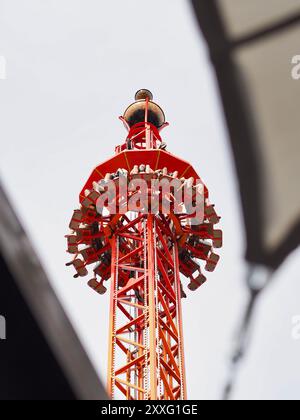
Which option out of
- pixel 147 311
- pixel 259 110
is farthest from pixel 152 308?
pixel 259 110

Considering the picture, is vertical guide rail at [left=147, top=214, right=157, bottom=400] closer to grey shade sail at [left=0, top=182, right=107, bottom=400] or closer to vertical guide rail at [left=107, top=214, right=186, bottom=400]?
vertical guide rail at [left=107, top=214, right=186, bottom=400]

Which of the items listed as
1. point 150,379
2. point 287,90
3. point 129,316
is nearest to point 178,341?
point 129,316

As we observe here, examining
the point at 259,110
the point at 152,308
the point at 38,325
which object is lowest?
the point at 38,325

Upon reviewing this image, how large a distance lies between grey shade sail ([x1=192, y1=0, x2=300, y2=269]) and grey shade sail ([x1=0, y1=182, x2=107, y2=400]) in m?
1.13

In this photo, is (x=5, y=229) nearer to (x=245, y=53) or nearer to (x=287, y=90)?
(x=245, y=53)

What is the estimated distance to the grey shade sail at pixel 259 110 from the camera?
292cm

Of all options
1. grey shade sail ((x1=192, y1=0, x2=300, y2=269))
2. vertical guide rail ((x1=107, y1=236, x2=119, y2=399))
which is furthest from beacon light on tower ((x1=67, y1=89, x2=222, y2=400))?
grey shade sail ((x1=192, y1=0, x2=300, y2=269))

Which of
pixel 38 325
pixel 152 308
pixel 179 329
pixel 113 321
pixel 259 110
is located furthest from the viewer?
pixel 179 329

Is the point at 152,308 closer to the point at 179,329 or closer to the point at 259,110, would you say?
the point at 179,329

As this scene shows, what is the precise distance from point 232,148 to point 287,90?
24.8 inches

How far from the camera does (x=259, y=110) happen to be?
3143 mm

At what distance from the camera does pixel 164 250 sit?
23312 millimetres

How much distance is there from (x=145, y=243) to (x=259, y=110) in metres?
19.5

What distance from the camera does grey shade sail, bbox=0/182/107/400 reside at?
1.99 metres
